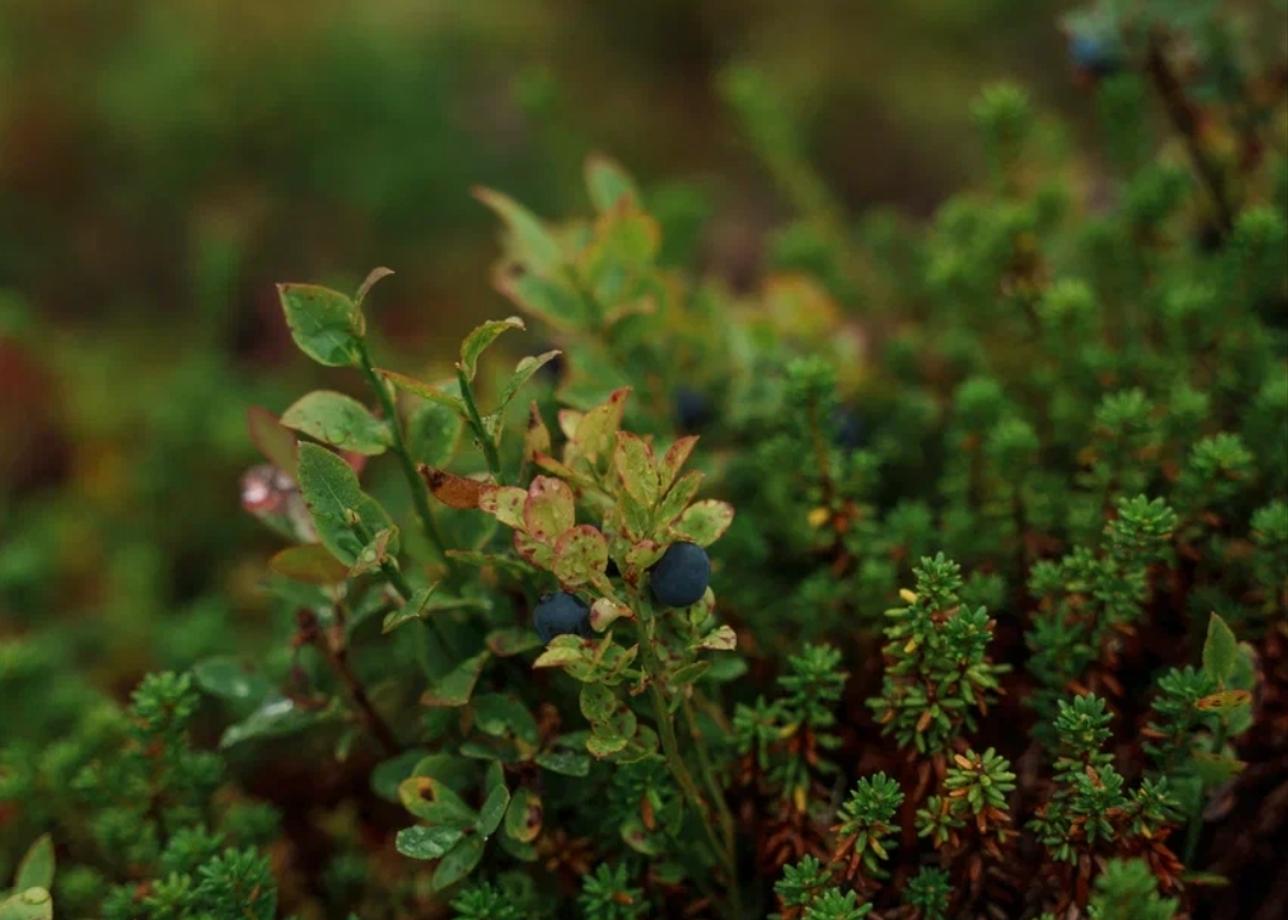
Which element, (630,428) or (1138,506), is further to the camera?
(630,428)

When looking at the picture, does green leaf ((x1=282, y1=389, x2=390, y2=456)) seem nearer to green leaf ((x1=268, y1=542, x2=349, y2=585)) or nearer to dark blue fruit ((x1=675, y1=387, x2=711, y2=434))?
green leaf ((x1=268, y1=542, x2=349, y2=585))

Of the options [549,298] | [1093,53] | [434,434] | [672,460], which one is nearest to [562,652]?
[672,460]

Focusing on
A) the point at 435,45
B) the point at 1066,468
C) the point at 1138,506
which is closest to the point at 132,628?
the point at 1066,468

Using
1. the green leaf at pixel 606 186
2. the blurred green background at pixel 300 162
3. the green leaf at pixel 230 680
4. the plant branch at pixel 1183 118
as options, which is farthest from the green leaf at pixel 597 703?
the blurred green background at pixel 300 162

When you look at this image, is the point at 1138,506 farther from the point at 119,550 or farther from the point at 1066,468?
the point at 119,550

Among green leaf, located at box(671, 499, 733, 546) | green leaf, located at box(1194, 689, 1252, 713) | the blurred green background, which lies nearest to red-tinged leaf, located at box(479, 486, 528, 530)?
green leaf, located at box(671, 499, 733, 546)

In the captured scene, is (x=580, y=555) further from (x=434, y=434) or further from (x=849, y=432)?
(x=849, y=432)

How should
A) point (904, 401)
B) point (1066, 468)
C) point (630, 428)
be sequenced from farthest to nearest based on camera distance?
point (904, 401), point (1066, 468), point (630, 428)
